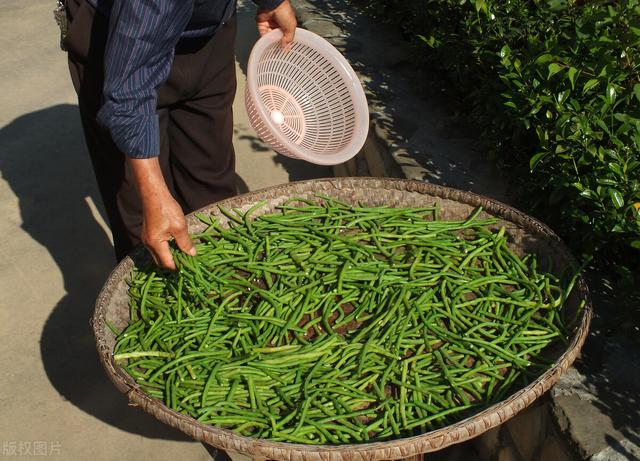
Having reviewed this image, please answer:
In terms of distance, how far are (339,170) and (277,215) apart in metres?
1.82

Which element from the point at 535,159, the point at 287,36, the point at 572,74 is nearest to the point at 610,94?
the point at 572,74

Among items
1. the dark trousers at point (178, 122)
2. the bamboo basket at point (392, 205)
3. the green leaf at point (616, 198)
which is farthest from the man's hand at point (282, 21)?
the green leaf at point (616, 198)

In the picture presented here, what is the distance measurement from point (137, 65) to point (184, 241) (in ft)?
1.73

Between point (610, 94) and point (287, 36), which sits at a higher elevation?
point (610, 94)

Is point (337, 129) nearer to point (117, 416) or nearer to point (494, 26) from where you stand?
point (494, 26)

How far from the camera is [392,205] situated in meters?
2.84

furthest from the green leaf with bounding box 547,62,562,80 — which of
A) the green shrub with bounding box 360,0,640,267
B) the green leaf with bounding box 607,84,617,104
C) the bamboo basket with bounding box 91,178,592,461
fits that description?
the bamboo basket with bounding box 91,178,592,461

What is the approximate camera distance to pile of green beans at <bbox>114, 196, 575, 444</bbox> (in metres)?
2.10

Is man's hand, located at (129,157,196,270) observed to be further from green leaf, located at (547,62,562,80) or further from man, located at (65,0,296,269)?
green leaf, located at (547,62,562,80)

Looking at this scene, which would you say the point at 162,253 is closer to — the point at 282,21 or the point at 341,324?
the point at 341,324

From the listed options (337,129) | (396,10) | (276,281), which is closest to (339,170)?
(396,10)

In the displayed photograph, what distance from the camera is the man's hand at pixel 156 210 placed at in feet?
7.23

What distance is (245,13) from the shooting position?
6.57m

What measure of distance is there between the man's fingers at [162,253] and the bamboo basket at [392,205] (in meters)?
0.23
